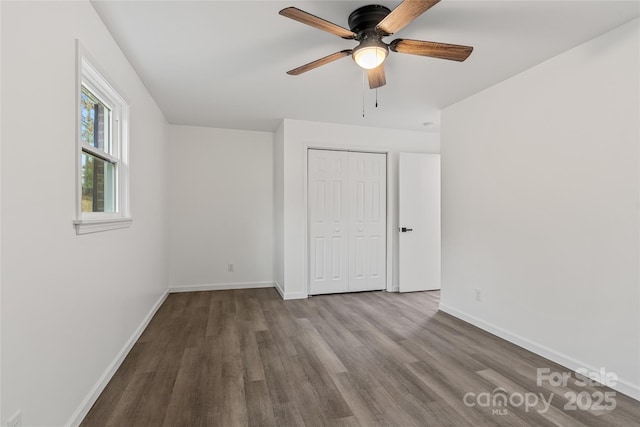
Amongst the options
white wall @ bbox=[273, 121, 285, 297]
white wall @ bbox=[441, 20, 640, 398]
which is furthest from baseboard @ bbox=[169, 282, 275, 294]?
white wall @ bbox=[441, 20, 640, 398]

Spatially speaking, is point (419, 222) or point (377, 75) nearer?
point (377, 75)

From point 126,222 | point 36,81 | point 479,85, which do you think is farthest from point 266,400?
point 479,85

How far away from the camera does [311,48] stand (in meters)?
2.32

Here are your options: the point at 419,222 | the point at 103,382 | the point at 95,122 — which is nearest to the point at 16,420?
the point at 103,382

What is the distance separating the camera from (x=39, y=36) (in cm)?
135

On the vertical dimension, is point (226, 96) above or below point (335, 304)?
above

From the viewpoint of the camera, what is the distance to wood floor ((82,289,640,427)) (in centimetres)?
177

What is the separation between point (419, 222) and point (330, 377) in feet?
9.63

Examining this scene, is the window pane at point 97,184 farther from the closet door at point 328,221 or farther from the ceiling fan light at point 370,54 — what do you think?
the closet door at point 328,221

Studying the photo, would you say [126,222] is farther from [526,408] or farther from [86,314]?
[526,408]

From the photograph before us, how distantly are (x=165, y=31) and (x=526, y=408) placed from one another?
3367mm

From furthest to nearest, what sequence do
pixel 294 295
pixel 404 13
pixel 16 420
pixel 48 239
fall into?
pixel 294 295
pixel 404 13
pixel 48 239
pixel 16 420

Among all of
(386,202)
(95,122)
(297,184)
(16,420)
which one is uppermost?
(95,122)

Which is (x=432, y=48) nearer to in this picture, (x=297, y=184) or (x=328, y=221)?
(x=297, y=184)
